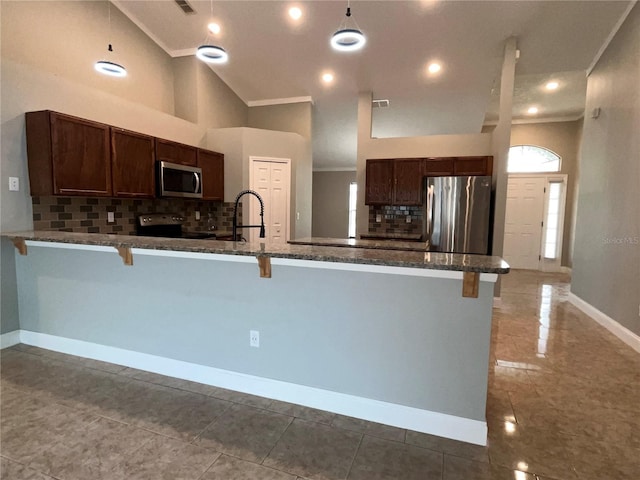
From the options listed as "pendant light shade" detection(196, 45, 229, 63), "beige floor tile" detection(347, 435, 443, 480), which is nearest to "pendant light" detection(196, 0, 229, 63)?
"pendant light shade" detection(196, 45, 229, 63)

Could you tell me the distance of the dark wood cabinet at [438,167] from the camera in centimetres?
495

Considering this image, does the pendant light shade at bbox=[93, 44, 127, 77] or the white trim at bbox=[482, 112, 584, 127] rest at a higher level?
the white trim at bbox=[482, 112, 584, 127]

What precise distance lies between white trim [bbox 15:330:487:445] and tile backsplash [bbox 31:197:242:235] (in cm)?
115

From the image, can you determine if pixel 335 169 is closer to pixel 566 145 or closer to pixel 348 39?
pixel 566 145

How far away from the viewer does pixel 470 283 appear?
1.68m

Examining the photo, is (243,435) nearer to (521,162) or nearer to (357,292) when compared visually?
(357,292)

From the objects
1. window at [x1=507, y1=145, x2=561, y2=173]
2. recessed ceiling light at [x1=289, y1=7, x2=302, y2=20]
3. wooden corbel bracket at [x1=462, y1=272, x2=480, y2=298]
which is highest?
recessed ceiling light at [x1=289, y1=7, x2=302, y2=20]


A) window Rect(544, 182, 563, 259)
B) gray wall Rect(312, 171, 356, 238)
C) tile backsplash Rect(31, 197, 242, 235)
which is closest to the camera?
tile backsplash Rect(31, 197, 242, 235)

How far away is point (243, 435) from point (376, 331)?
3.03 ft

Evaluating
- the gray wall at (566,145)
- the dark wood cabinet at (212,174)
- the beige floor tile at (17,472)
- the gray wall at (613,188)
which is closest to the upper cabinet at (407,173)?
the gray wall at (613,188)

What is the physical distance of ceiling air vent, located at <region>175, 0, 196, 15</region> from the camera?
4164 millimetres

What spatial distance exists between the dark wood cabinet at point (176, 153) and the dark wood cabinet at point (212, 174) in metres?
0.15

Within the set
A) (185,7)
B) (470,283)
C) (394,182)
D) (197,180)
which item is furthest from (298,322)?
(185,7)

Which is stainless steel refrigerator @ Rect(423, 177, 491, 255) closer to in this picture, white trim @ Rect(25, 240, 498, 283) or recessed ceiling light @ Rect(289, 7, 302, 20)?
recessed ceiling light @ Rect(289, 7, 302, 20)
